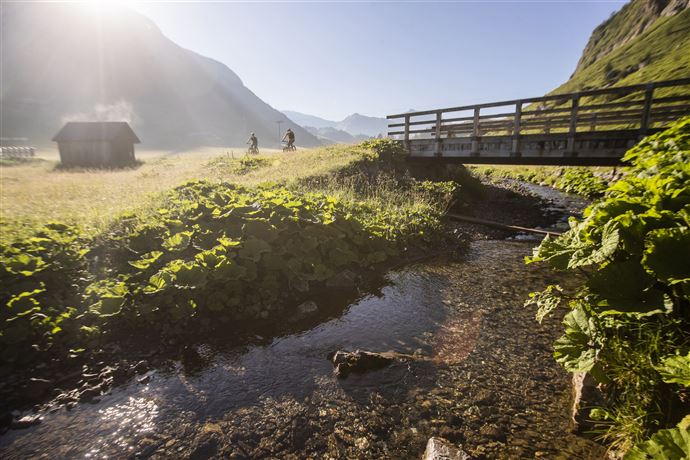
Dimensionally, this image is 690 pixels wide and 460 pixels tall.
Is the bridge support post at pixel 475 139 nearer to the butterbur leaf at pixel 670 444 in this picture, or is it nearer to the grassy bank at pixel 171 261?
the grassy bank at pixel 171 261

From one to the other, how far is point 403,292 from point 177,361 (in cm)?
506

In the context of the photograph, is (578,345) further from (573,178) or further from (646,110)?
(573,178)

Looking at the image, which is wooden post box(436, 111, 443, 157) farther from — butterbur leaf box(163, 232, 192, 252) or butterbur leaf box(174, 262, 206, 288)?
butterbur leaf box(174, 262, 206, 288)

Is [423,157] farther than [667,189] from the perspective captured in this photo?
Yes

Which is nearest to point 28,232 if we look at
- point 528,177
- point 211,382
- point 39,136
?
point 211,382

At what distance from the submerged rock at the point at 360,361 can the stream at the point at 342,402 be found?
13cm

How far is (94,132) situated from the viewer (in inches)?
1812

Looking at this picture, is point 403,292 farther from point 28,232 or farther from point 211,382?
point 28,232

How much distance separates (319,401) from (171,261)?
445 cm

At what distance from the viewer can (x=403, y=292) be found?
26.9 feet

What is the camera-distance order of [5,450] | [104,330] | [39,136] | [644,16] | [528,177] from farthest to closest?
[644,16]
[39,136]
[528,177]
[104,330]
[5,450]

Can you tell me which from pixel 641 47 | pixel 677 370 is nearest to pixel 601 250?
pixel 677 370

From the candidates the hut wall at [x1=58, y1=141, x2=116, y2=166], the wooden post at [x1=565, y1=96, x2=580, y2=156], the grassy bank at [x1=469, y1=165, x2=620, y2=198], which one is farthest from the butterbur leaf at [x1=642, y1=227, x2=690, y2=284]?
the hut wall at [x1=58, y1=141, x2=116, y2=166]

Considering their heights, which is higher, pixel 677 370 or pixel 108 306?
pixel 677 370
